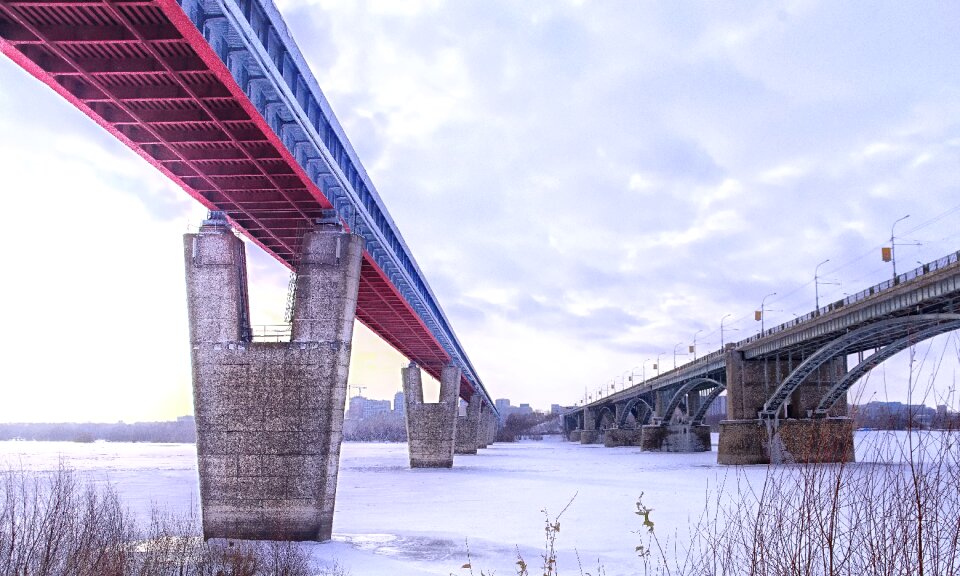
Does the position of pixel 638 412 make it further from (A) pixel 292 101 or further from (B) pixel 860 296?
(A) pixel 292 101

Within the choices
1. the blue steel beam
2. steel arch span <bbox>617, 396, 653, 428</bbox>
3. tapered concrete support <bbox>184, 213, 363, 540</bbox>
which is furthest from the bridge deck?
steel arch span <bbox>617, 396, 653, 428</bbox>

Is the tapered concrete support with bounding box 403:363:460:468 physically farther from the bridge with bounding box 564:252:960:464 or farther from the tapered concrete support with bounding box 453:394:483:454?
the tapered concrete support with bounding box 453:394:483:454

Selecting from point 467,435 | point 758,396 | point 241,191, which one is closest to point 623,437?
point 467,435

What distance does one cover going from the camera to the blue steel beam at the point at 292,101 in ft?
57.8

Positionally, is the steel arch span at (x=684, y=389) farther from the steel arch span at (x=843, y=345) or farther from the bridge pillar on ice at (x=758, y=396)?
the steel arch span at (x=843, y=345)

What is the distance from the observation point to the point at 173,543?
72.5 feet

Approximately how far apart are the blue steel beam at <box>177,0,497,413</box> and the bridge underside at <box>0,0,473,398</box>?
1.68 ft

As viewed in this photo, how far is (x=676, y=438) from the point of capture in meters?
108

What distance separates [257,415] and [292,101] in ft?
33.5

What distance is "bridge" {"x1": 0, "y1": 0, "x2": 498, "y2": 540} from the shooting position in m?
17.0

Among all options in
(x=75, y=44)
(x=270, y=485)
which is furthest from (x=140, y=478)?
(x=75, y=44)

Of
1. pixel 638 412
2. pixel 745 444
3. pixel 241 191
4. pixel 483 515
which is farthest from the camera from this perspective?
pixel 638 412

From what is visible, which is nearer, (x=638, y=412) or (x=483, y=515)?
(x=483, y=515)

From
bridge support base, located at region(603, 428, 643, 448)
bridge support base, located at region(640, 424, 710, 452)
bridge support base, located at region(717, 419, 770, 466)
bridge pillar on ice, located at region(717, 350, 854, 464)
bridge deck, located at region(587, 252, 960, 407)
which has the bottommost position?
bridge support base, located at region(603, 428, 643, 448)
